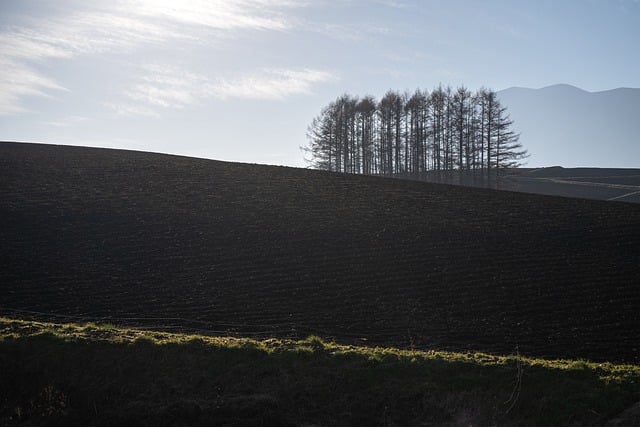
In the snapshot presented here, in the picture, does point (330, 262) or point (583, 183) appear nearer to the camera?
point (330, 262)

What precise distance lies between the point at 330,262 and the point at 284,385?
1143 centimetres

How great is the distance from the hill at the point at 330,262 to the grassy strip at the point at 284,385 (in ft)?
7.62

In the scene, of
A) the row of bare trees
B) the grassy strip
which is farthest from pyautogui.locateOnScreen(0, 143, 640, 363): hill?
the row of bare trees

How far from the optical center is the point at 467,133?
60750 mm

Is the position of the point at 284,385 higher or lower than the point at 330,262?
lower

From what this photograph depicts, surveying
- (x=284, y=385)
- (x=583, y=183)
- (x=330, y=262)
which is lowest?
(x=284, y=385)

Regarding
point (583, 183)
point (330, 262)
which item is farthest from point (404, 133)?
point (330, 262)

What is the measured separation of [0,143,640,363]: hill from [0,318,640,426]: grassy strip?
2.32 m

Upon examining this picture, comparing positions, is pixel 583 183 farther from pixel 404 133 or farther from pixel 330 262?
pixel 330 262

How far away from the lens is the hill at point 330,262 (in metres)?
15.8

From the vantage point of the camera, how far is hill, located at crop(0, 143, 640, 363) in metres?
15.8

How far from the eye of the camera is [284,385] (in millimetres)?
10875

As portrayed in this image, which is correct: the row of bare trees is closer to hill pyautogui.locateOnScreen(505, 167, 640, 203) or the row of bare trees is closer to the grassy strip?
hill pyautogui.locateOnScreen(505, 167, 640, 203)

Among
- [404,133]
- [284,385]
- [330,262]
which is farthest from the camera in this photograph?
[404,133]
